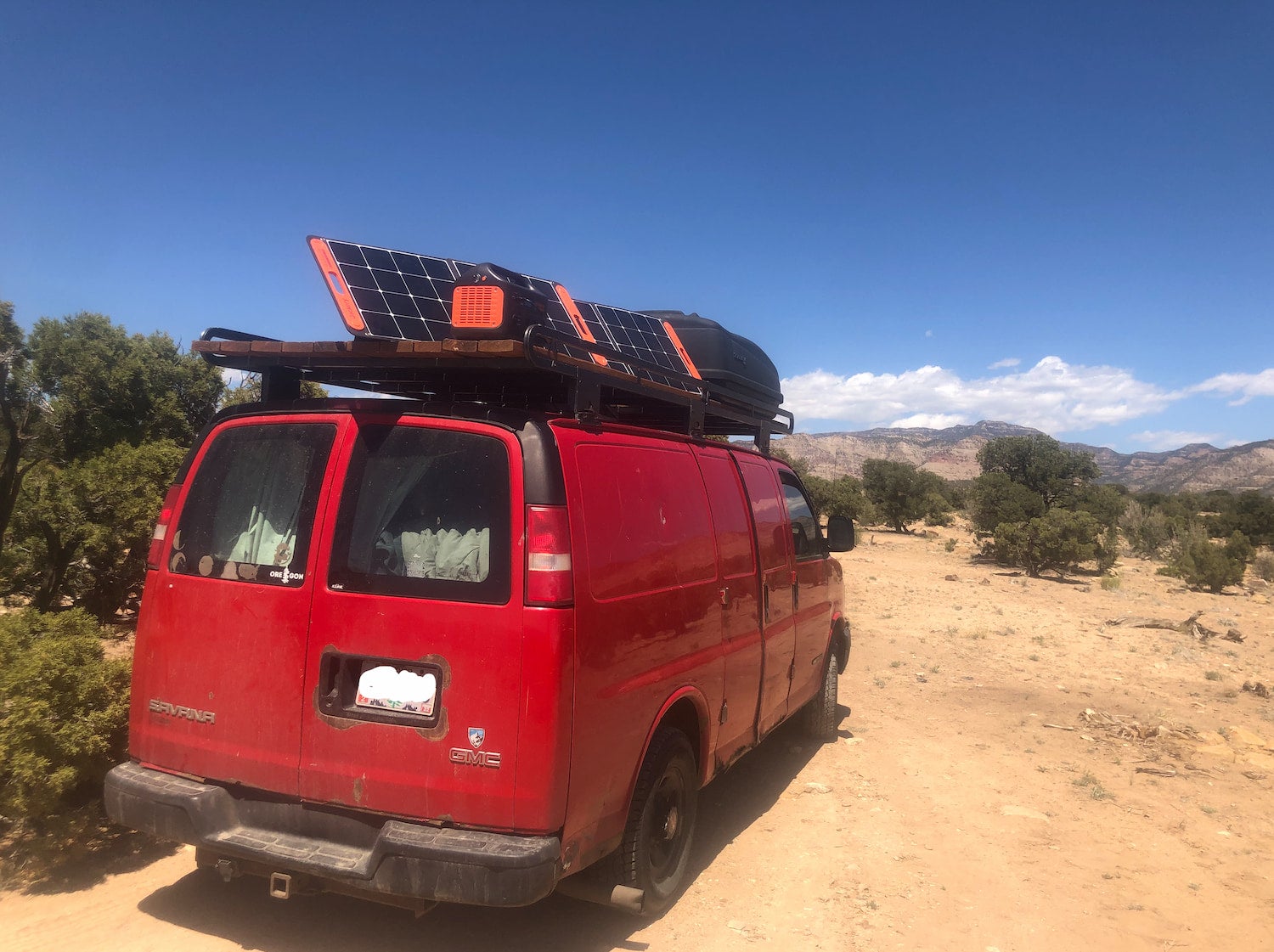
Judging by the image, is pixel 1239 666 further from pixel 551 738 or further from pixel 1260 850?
pixel 551 738

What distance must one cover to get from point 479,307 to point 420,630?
125 cm

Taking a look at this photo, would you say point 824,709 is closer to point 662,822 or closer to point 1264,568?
point 662,822

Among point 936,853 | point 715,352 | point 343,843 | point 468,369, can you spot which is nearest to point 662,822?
point 343,843

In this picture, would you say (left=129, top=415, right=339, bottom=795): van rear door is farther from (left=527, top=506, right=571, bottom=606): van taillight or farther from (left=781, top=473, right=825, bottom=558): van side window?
(left=781, top=473, right=825, bottom=558): van side window

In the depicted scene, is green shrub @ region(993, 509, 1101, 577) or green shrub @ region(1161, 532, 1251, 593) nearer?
green shrub @ region(1161, 532, 1251, 593)

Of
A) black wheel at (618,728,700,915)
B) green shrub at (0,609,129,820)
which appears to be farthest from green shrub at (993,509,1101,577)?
green shrub at (0,609,129,820)

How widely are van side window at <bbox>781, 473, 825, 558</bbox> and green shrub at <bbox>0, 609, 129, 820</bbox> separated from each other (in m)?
4.19

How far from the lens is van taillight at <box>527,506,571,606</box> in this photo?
2.95m

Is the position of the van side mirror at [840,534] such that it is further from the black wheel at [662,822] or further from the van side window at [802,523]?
the black wheel at [662,822]

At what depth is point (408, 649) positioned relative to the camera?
298cm

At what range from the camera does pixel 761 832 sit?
5137 millimetres

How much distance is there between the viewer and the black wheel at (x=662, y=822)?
355 centimetres

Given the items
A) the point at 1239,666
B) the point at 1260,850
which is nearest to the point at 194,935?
the point at 1260,850

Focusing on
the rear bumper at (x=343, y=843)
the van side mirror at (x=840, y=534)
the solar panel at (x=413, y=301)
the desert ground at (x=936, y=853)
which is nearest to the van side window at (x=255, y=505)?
the solar panel at (x=413, y=301)
